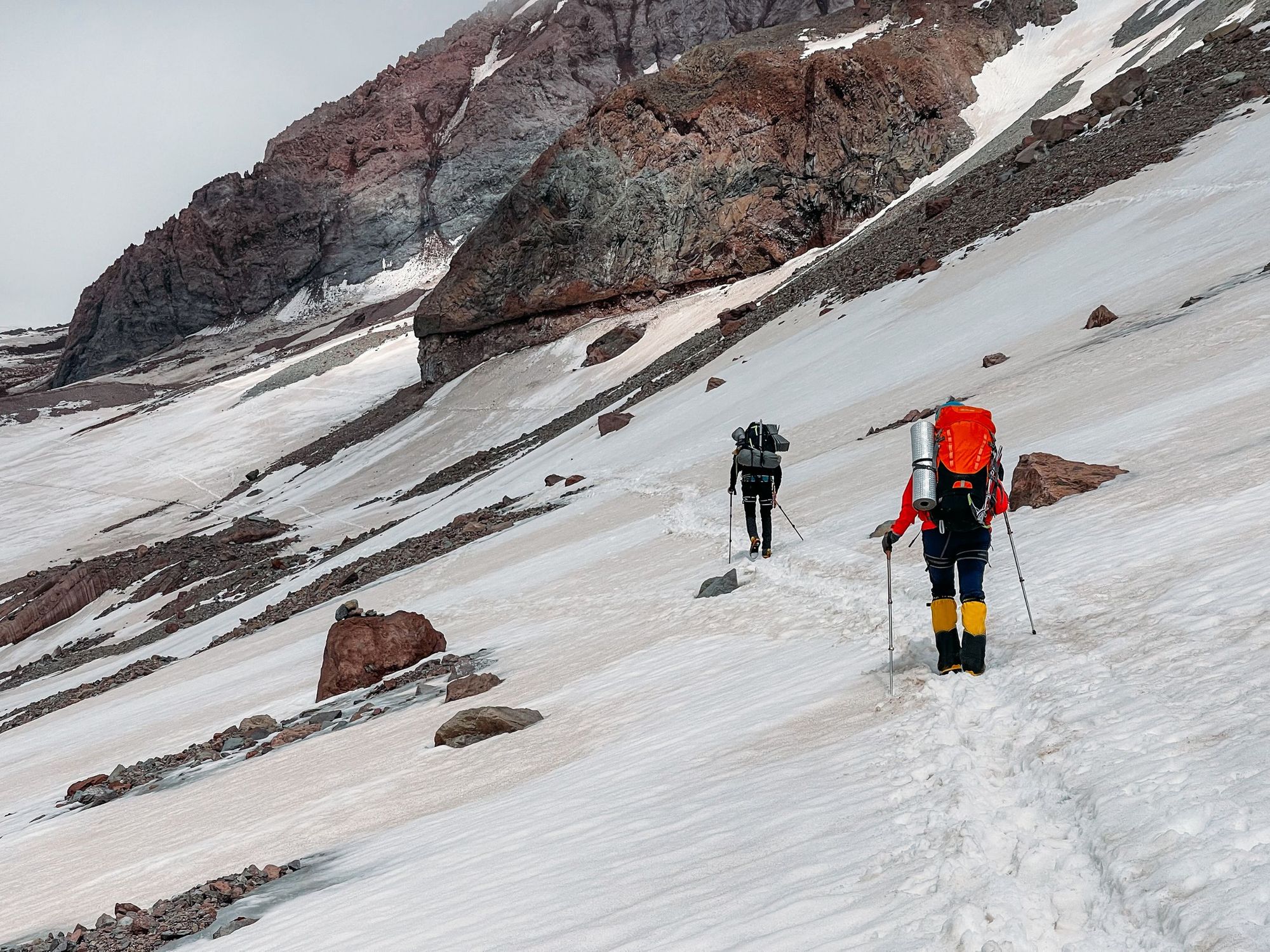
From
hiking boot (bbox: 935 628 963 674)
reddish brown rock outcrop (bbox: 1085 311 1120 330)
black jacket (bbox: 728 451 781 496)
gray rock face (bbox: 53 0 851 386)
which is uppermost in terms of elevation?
gray rock face (bbox: 53 0 851 386)

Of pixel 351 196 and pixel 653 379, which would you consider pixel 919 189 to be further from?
pixel 351 196

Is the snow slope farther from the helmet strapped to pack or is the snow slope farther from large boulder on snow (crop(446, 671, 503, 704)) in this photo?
the helmet strapped to pack

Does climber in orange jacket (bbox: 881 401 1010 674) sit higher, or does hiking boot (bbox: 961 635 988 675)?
climber in orange jacket (bbox: 881 401 1010 674)

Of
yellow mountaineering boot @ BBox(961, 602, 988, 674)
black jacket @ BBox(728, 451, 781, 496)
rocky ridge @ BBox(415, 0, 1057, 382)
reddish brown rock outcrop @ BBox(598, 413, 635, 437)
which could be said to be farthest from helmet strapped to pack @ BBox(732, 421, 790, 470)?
rocky ridge @ BBox(415, 0, 1057, 382)

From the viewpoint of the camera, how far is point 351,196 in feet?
413

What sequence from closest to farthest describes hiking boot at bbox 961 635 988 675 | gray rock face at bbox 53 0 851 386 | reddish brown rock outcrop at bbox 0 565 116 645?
hiking boot at bbox 961 635 988 675 < reddish brown rock outcrop at bbox 0 565 116 645 < gray rock face at bbox 53 0 851 386

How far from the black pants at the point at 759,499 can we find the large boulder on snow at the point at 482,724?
16.5ft

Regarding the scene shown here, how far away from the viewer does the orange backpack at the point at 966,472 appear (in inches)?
263

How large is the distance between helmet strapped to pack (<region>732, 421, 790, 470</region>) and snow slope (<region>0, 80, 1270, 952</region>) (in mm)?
1341

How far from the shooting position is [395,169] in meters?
126

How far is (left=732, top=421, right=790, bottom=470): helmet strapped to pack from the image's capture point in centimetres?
1322

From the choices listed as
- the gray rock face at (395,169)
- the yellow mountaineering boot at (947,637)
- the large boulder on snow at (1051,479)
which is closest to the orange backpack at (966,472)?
the yellow mountaineering boot at (947,637)

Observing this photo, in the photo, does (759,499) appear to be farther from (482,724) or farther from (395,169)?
(395,169)

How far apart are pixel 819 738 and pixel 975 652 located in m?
1.26
